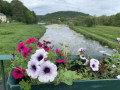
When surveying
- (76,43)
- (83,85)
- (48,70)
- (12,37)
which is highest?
(48,70)

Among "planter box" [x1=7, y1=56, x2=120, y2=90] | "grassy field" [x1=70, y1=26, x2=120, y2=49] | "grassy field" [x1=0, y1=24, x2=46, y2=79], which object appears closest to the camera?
"planter box" [x1=7, y1=56, x2=120, y2=90]

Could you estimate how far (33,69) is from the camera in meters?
0.83

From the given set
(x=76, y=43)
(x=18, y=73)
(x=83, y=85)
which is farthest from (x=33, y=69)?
(x=76, y=43)

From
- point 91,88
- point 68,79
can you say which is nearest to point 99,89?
point 91,88

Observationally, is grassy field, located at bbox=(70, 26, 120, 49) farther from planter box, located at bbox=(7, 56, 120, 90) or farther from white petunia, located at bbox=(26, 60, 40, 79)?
white petunia, located at bbox=(26, 60, 40, 79)

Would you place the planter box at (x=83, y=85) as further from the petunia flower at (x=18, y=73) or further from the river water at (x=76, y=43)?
the river water at (x=76, y=43)

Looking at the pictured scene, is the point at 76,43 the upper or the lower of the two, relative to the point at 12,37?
lower

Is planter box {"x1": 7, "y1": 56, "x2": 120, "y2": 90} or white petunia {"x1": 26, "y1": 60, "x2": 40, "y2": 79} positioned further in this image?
planter box {"x1": 7, "y1": 56, "x2": 120, "y2": 90}

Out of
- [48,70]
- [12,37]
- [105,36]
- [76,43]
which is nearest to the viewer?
[48,70]

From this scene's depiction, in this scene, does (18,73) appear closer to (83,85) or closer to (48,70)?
(48,70)

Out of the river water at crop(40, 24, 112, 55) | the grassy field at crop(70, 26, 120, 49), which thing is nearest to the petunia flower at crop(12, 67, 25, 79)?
the river water at crop(40, 24, 112, 55)

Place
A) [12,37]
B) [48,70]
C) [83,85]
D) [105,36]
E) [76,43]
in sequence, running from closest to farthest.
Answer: [48,70] → [83,85] → [76,43] → [12,37] → [105,36]

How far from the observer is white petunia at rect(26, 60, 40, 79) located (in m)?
0.80

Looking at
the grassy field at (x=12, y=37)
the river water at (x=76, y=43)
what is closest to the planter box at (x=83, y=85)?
the river water at (x=76, y=43)
